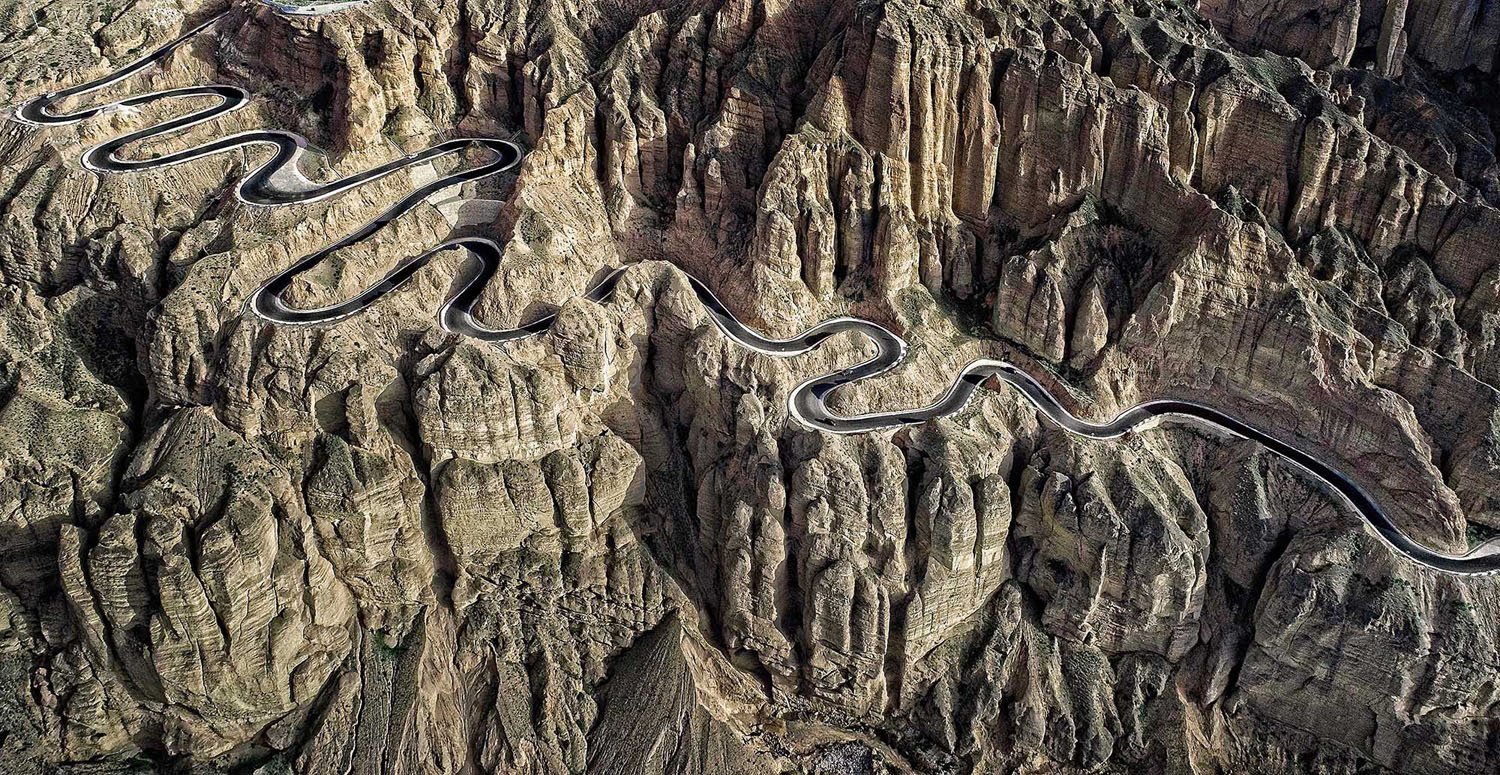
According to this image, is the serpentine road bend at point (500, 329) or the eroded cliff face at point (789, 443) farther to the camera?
the serpentine road bend at point (500, 329)

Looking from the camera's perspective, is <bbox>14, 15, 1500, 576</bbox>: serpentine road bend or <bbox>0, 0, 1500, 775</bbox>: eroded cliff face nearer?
<bbox>0, 0, 1500, 775</bbox>: eroded cliff face

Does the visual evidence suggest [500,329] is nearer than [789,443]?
No

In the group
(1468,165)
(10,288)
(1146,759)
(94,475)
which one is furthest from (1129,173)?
(10,288)

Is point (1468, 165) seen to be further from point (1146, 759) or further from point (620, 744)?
point (620, 744)

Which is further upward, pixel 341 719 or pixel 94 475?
pixel 94 475
